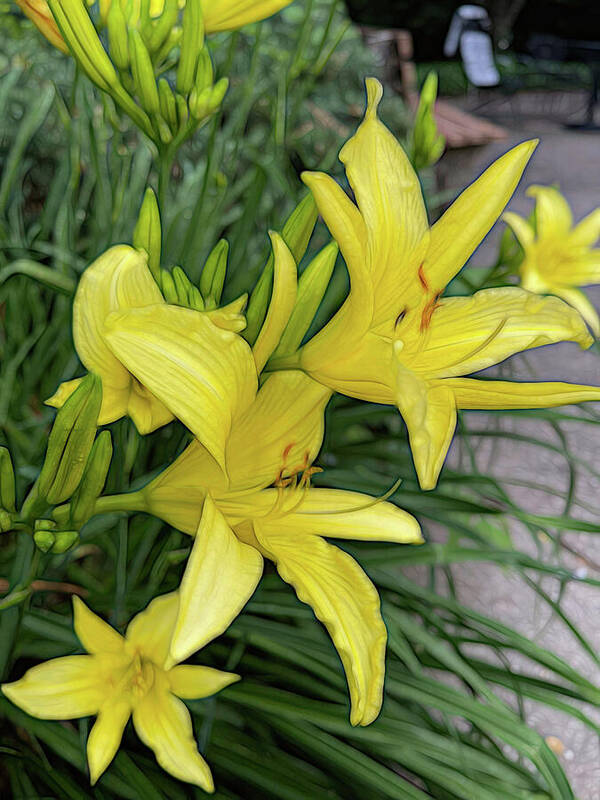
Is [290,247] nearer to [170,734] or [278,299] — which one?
[278,299]

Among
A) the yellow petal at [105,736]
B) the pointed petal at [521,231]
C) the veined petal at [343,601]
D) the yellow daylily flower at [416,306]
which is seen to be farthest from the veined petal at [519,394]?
the pointed petal at [521,231]

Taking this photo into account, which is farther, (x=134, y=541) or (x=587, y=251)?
(x=587, y=251)

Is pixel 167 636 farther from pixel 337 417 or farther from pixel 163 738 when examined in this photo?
pixel 337 417

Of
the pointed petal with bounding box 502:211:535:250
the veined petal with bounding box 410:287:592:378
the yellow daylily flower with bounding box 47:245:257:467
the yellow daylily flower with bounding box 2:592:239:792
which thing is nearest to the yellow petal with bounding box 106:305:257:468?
the yellow daylily flower with bounding box 47:245:257:467

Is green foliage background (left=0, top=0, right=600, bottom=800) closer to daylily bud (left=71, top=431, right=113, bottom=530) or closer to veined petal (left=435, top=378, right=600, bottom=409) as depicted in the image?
daylily bud (left=71, top=431, right=113, bottom=530)

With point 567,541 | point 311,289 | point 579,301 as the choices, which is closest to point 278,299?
point 311,289

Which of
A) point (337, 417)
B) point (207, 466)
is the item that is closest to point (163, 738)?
point (207, 466)

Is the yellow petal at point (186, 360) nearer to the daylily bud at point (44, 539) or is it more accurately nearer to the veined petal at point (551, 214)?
the daylily bud at point (44, 539)
